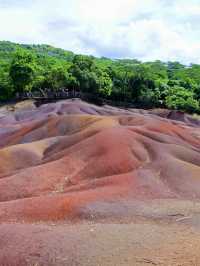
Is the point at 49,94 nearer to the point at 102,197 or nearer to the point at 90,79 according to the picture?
the point at 90,79

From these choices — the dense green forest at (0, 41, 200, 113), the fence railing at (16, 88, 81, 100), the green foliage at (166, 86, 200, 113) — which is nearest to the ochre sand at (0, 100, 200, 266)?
the fence railing at (16, 88, 81, 100)

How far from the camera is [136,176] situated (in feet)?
118

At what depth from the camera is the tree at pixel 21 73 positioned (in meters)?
100

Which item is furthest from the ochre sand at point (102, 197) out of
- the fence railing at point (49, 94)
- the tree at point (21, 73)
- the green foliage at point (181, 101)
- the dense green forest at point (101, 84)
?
the tree at point (21, 73)

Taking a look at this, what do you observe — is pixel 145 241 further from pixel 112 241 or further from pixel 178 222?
pixel 178 222

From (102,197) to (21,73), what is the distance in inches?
2838

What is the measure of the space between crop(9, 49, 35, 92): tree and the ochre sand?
44933mm

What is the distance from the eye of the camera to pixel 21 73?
10044 cm

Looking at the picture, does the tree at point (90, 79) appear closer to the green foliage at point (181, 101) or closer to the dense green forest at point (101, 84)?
the dense green forest at point (101, 84)

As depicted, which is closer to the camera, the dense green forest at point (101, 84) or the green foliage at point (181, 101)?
the green foliage at point (181, 101)

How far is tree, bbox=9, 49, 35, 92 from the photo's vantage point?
10038cm

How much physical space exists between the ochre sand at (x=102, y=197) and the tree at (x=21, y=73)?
44.9 meters

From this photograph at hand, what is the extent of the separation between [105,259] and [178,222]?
7138mm

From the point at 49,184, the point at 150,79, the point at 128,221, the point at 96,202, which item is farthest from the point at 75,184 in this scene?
the point at 150,79
